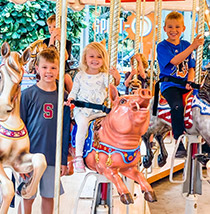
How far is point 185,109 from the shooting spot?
7.54ft

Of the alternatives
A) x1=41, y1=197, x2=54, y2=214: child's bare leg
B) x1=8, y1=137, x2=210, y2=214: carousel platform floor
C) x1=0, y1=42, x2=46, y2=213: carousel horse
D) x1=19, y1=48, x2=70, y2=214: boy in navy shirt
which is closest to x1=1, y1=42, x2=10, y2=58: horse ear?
x1=0, y1=42, x2=46, y2=213: carousel horse

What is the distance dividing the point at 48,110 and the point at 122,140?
384mm

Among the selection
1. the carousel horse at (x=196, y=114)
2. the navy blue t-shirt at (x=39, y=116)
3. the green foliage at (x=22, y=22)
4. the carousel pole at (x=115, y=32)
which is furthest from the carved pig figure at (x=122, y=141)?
the green foliage at (x=22, y=22)

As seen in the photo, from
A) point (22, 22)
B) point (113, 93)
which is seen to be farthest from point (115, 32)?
point (22, 22)

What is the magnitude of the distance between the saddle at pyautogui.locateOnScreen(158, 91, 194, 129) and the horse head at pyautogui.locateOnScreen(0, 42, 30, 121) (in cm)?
114

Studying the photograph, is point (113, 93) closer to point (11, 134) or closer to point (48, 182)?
point (11, 134)

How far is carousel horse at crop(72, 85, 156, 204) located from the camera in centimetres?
158

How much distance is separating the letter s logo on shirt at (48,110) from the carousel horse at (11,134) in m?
0.38

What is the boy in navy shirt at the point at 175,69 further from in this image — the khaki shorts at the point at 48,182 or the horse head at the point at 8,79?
the horse head at the point at 8,79

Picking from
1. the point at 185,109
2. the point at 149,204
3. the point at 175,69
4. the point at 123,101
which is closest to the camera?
the point at 123,101

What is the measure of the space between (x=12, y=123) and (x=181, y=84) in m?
1.22

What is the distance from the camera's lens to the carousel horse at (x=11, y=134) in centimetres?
139

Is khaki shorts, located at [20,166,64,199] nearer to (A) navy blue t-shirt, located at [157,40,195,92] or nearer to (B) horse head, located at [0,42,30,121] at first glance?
(B) horse head, located at [0,42,30,121]

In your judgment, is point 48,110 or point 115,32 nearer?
point 115,32
